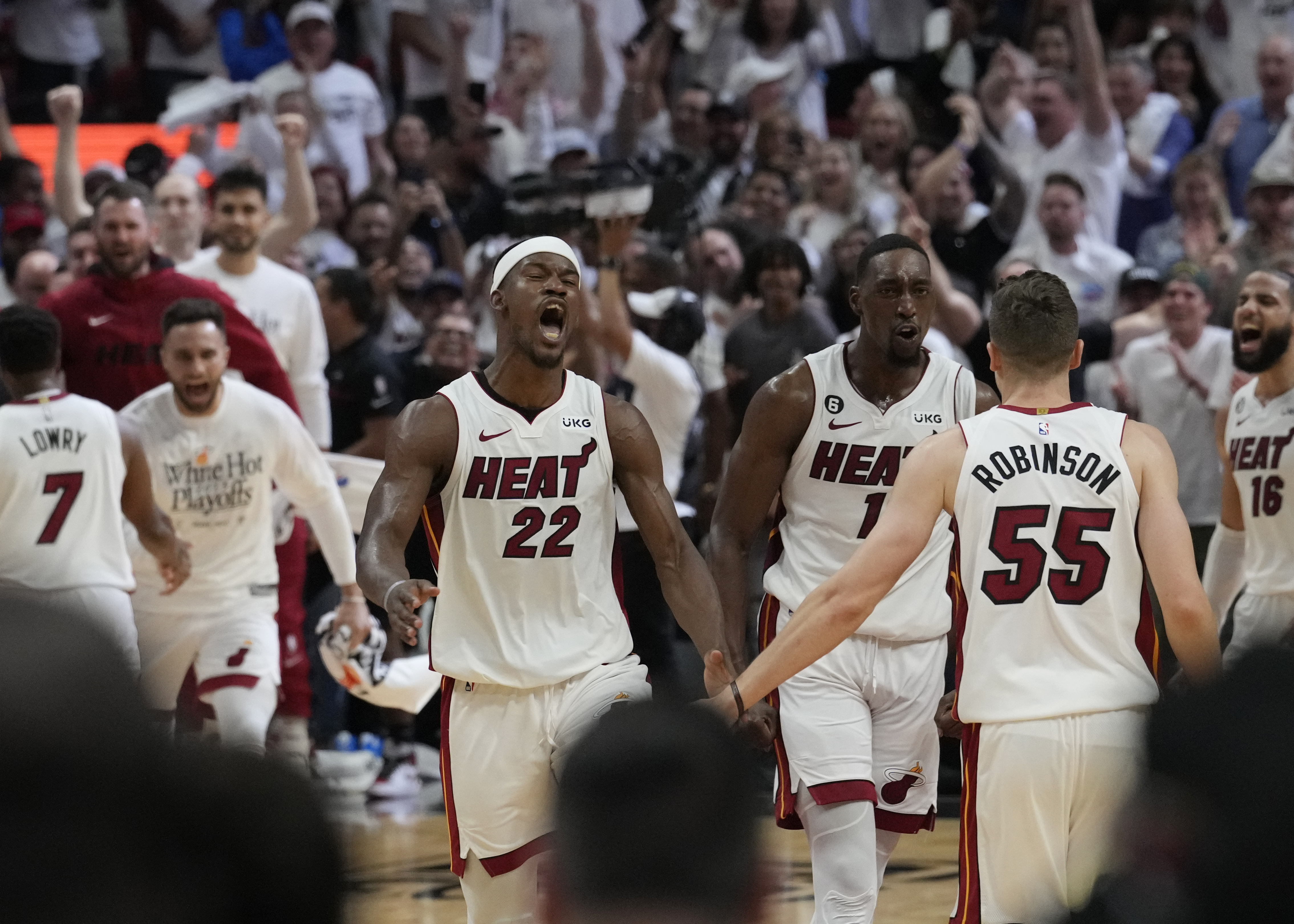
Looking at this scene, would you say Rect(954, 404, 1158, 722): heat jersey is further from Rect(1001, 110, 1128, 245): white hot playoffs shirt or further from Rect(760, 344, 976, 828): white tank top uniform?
Rect(1001, 110, 1128, 245): white hot playoffs shirt

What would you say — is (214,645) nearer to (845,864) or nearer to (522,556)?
(522,556)

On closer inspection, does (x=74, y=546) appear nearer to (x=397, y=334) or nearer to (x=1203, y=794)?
(x=397, y=334)

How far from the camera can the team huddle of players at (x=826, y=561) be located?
15.5 ft

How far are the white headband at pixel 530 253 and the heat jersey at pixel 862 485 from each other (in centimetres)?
97

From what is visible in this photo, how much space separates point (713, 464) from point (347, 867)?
7829mm

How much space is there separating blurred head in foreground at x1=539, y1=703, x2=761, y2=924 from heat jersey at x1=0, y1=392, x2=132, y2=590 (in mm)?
6065

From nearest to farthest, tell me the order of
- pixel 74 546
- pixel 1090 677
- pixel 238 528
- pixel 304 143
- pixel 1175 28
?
1. pixel 1090 677
2. pixel 74 546
3. pixel 238 528
4. pixel 304 143
5. pixel 1175 28

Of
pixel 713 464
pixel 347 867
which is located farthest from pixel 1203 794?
pixel 713 464

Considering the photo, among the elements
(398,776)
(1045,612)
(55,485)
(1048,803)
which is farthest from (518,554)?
(398,776)

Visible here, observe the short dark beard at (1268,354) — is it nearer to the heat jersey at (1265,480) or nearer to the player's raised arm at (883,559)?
the heat jersey at (1265,480)

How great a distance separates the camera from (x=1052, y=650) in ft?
15.5

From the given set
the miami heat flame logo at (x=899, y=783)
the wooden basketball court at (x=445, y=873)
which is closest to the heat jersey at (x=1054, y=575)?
the miami heat flame logo at (x=899, y=783)

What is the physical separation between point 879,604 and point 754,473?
61 centimetres

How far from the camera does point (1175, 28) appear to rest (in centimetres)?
1335
